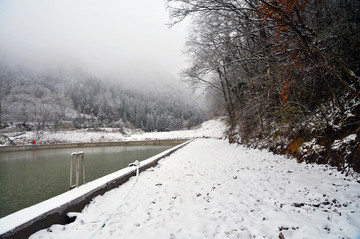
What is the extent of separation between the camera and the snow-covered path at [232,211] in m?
1.88

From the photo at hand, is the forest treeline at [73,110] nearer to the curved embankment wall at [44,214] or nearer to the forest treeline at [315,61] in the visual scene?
the forest treeline at [315,61]

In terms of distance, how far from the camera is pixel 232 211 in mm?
2373

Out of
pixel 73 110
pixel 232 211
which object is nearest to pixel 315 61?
pixel 232 211

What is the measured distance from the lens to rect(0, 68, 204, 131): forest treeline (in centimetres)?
5352

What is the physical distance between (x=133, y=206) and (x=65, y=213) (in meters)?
0.99

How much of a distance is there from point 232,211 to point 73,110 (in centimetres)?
9420

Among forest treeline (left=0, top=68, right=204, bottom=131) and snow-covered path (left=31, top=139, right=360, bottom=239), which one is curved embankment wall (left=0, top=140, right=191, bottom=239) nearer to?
snow-covered path (left=31, top=139, right=360, bottom=239)

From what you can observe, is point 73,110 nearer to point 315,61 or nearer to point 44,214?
point 44,214

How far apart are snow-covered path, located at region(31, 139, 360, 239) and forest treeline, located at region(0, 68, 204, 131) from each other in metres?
41.8

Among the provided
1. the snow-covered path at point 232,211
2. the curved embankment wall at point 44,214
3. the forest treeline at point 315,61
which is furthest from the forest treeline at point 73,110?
the curved embankment wall at point 44,214

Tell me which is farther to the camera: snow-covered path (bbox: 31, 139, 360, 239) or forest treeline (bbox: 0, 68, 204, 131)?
forest treeline (bbox: 0, 68, 204, 131)

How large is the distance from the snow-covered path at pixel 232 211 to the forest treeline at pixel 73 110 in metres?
41.8

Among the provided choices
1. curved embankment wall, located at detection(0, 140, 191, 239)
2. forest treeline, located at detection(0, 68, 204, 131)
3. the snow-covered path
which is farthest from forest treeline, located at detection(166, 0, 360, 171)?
forest treeline, located at detection(0, 68, 204, 131)

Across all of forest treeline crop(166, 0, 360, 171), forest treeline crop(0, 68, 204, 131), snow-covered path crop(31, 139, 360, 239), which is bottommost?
snow-covered path crop(31, 139, 360, 239)
